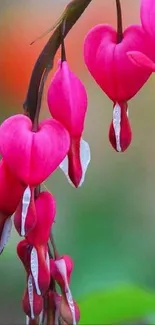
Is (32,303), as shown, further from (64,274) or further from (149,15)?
(149,15)

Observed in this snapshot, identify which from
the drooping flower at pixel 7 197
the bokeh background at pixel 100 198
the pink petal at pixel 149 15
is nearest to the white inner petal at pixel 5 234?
the drooping flower at pixel 7 197

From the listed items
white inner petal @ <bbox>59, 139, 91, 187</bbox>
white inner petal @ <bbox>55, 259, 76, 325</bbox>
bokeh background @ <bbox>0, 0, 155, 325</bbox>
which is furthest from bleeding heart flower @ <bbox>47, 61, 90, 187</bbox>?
bokeh background @ <bbox>0, 0, 155, 325</bbox>

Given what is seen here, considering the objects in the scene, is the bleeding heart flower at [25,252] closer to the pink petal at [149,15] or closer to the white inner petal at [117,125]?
the white inner petal at [117,125]

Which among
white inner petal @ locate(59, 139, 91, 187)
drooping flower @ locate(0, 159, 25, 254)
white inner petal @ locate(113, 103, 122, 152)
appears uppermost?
white inner petal @ locate(113, 103, 122, 152)

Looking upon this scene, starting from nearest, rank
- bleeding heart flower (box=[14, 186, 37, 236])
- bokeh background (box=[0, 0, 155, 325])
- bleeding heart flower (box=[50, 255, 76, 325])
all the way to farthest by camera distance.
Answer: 1. bleeding heart flower (box=[14, 186, 37, 236])
2. bleeding heart flower (box=[50, 255, 76, 325])
3. bokeh background (box=[0, 0, 155, 325])

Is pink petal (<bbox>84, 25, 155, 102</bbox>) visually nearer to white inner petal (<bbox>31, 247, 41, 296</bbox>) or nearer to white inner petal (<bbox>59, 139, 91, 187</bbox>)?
white inner petal (<bbox>59, 139, 91, 187</bbox>)

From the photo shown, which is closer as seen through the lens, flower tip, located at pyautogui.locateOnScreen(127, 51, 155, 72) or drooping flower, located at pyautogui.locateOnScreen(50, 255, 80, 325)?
flower tip, located at pyautogui.locateOnScreen(127, 51, 155, 72)
